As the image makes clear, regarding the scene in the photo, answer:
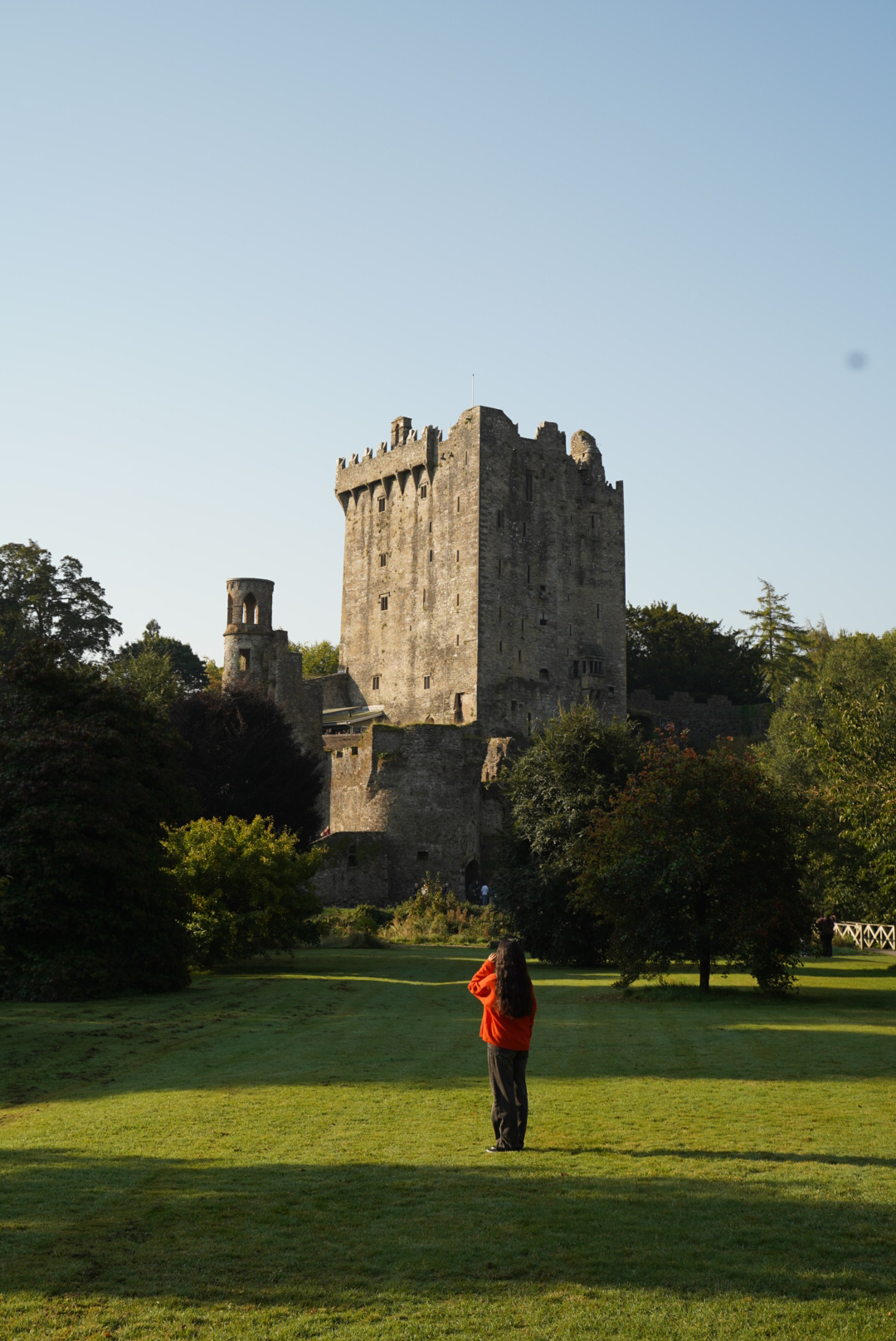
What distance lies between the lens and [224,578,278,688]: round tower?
196 feet

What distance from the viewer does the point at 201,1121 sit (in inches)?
401

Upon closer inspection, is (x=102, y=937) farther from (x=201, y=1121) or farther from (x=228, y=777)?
(x=228, y=777)

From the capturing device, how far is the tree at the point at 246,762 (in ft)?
149

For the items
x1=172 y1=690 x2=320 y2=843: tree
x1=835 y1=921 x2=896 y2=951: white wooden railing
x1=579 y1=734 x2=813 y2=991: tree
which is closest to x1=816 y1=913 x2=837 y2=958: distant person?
x1=835 y1=921 x2=896 y2=951: white wooden railing

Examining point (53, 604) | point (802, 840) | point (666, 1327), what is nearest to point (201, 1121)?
point (666, 1327)

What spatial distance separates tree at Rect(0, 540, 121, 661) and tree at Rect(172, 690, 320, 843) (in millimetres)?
19319

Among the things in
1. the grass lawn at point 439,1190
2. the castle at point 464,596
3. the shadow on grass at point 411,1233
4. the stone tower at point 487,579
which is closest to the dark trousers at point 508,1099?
the grass lawn at point 439,1190

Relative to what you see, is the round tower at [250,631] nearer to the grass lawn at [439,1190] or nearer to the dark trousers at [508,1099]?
the grass lawn at [439,1190]

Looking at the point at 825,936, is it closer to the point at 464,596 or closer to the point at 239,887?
the point at 239,887

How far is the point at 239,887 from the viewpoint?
27.2 metres

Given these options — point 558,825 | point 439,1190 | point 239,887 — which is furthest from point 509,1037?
point 558,825

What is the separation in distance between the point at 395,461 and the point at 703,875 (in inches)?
2336

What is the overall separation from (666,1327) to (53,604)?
2582 inches

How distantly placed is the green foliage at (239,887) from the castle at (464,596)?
→ 29.9 metres
